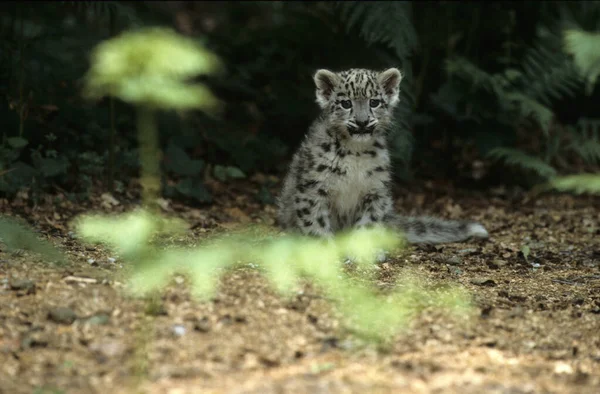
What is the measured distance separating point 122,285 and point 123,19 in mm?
2888

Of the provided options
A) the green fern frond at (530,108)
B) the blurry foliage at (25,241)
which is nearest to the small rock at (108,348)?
the blurry foliage at (25,241)

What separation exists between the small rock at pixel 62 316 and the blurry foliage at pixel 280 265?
400mm

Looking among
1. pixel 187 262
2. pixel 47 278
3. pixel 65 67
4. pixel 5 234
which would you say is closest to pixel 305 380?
pixel 187 262

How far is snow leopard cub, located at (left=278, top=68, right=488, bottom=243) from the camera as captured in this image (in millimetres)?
5867

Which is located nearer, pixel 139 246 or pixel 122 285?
pixel 139 246

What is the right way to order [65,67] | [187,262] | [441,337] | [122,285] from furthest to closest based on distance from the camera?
1. [65,67]
2. [122,285]
3. [441,337]
4. [187,262]

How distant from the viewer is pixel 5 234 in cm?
335

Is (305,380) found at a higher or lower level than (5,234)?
lower

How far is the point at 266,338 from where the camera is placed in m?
3.89

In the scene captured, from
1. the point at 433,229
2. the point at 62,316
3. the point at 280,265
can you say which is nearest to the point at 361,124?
the point at 433,229

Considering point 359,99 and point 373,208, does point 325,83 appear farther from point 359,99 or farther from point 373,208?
point 373,208

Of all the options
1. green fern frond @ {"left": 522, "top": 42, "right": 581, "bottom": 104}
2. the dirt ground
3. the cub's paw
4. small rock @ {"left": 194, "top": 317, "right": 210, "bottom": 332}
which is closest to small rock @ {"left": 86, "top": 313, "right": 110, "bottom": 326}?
the dirt ground

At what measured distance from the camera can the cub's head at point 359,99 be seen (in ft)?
19.0

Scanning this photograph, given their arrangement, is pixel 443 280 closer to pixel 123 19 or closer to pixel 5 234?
pixel 5 234
